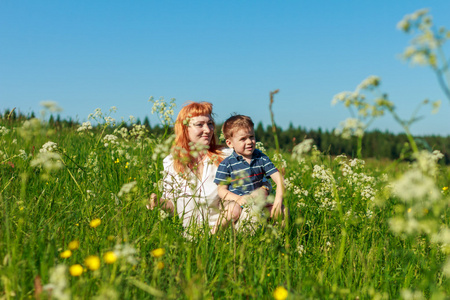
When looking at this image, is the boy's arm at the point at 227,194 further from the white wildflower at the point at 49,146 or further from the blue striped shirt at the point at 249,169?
the white wildflower at the point at 49,146

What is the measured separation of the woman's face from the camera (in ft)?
15.9

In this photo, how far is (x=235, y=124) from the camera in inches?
183

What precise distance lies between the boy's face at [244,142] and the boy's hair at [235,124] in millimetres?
51

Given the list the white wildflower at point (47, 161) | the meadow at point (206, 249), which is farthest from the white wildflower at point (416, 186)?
the white wildflower at point (47, 161)

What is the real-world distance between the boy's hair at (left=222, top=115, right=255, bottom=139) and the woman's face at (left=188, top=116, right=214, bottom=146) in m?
0.22

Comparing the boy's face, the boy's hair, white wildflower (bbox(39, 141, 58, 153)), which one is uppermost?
the boy's hair

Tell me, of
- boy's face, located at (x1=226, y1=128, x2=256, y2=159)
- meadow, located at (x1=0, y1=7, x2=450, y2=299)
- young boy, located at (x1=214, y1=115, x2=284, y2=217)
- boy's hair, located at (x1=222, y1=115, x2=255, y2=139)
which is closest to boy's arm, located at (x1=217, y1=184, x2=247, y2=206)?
young boy, located at (x1=214, y1=115, x2=284, y2=217)

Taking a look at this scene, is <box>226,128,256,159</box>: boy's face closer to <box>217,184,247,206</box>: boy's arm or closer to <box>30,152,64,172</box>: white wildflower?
<box>217,184,247,206</box>: boy's arm

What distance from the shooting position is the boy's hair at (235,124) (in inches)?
181

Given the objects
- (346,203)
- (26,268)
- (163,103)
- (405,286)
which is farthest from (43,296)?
(346,203)

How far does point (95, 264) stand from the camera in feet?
6.12

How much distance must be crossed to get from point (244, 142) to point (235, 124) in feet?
0.91

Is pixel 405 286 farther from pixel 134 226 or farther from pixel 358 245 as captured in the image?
pixel 134 226

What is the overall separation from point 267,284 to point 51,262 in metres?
1.43
